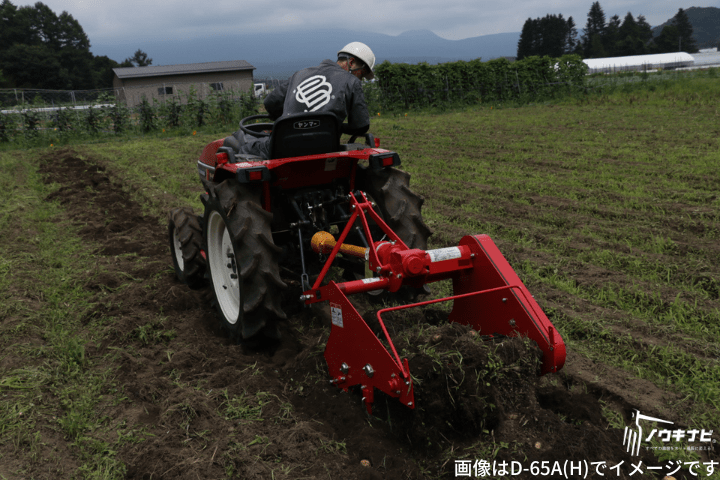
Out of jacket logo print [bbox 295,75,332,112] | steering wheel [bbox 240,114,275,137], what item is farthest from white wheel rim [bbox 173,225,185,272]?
jacket logo print [bbox 295,75,332,112]

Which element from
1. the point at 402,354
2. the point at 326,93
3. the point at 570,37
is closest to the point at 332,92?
the point at 326,93

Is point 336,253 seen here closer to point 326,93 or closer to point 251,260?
point 251,260

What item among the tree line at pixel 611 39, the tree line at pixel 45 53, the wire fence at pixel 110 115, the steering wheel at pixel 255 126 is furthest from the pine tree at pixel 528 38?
the steering wheel at pixel 255 126

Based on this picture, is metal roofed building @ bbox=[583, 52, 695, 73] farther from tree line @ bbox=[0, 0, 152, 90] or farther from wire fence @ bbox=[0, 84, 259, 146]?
tree line @ bbox=[0, 0, 152, 90]

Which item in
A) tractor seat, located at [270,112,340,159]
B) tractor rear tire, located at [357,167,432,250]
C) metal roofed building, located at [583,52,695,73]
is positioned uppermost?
metal roofed building, located at [583,52,695,73]

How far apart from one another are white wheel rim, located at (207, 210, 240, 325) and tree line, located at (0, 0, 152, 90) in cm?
5637

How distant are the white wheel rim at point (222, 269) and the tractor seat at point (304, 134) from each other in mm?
696

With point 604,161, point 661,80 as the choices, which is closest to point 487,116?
point 661,80

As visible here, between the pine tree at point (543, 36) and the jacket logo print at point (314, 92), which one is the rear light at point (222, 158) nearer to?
the jacket logo print at point (314, 92)

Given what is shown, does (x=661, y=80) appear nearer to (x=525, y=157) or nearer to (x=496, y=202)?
(x=525, y=157)

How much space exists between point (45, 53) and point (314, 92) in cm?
6277

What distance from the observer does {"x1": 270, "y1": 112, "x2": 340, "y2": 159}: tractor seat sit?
3.43 meters

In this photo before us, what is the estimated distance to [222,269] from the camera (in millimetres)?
4078

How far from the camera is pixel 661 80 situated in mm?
19734
